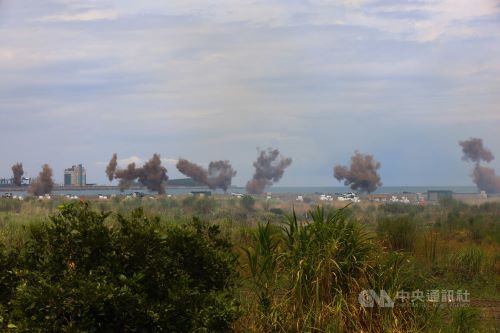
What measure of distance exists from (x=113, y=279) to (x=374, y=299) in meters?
2.89

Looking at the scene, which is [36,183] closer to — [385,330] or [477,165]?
[477,165]

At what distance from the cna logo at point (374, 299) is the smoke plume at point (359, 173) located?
158 ft

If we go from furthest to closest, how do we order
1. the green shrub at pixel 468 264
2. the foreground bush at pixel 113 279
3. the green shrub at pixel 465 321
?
1. the green shrub at pixel 468 264
2. the green shrub at pixel 465 321
3. the foreground bush at pixel 113 279

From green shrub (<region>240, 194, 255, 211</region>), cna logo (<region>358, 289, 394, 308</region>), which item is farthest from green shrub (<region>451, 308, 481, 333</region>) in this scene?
green shrub (<region>240, 194, 255, 211</region>)

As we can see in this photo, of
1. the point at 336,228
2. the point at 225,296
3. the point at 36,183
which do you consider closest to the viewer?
the point at 225,296

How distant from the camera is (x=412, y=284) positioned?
7.41 meters

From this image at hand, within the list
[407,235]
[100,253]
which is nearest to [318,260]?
[100,253]

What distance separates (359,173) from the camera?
183 ft

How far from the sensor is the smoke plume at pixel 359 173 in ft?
181

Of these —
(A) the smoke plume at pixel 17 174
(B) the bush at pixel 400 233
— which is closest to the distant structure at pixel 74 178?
(A) the smoke plume at pixel 17 174

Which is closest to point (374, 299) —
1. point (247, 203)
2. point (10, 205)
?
point (10, 205)

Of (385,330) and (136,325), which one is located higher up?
(136,325)

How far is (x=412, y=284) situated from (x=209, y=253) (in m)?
2.46

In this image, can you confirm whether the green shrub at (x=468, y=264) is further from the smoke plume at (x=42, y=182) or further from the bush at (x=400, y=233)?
the smoke plume at (x=42, y=182)
